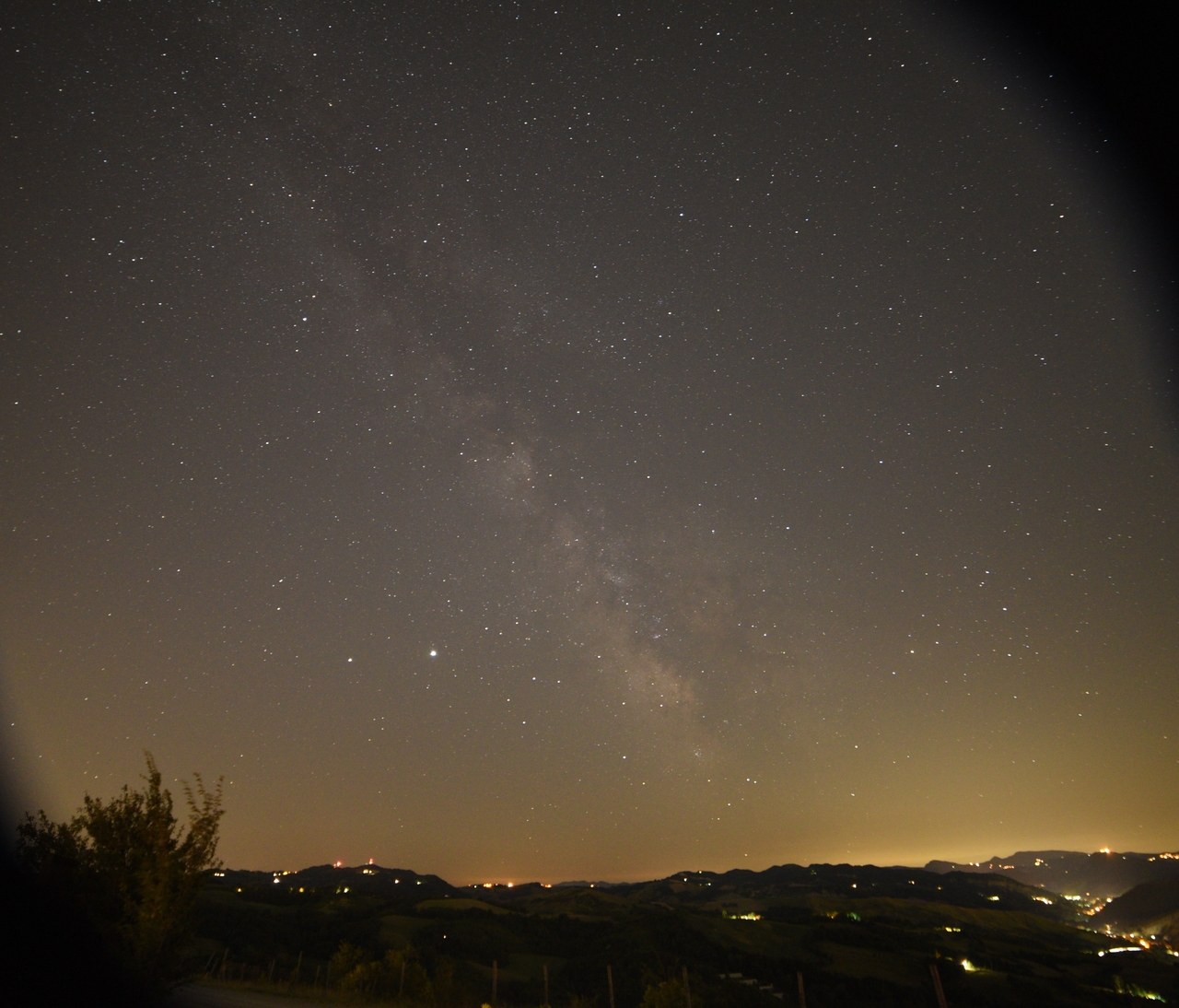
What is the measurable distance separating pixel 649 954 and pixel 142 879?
63606mm

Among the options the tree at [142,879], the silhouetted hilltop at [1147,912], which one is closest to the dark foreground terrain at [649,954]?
the tree at [142,879]

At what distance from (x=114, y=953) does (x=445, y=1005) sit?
18.9 m

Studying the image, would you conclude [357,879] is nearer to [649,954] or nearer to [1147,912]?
[649,954]

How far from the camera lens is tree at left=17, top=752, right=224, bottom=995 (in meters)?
9.64

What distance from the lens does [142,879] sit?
9.77 meters

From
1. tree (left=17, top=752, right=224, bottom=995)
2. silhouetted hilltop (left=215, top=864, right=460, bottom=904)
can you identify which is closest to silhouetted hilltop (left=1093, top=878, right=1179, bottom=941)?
silhouetted hilltop (left=215, top=864, right=460, bottom=904)

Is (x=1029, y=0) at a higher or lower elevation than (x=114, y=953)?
higher

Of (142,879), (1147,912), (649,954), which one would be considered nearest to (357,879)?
(649,954)

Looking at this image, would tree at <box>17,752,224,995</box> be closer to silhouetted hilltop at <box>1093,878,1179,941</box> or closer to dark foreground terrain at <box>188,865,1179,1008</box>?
dark foreground terrain at <box>188,865,1179,1008</box>

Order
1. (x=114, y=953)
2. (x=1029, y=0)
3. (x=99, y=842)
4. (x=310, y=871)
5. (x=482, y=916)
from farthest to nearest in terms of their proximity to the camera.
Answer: (x=310, y=871)
(x=482, y=916)
(x=99, y=842)
(x=114, y=953)
(x=1029, y=0)

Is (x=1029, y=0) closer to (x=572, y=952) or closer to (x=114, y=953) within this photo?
(x=114, y=953)

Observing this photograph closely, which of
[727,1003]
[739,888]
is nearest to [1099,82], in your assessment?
[727,1003]

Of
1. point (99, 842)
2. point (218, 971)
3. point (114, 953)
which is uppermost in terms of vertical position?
point (99, 842)

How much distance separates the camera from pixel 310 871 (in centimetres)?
17850
